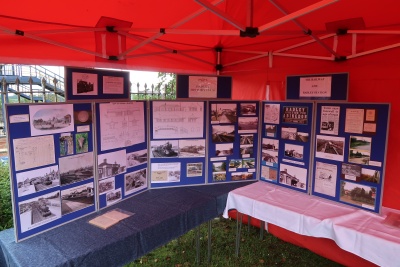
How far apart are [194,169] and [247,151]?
0.66 meters

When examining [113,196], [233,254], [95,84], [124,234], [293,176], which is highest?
[95,84]

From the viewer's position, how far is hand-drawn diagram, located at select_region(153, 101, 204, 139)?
300 cm

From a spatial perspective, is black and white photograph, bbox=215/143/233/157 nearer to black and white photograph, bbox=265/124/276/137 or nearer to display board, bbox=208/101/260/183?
display board, bbox=208/101/260/183

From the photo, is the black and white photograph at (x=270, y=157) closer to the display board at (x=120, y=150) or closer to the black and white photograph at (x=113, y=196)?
the display board at (x=120, y=150)

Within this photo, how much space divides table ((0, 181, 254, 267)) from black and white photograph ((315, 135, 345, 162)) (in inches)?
41.6

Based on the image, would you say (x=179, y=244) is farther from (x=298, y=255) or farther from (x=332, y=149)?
(x=332, y=149)

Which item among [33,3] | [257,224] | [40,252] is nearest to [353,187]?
[257,224]

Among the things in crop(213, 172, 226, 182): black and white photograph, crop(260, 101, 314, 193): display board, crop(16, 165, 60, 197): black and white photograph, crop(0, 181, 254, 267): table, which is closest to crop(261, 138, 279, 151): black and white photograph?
crop(260, 101, 314, 193): display board

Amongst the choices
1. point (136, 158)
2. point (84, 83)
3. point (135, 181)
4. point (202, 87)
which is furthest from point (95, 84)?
point (202, 87)

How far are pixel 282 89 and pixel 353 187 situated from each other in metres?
1.48

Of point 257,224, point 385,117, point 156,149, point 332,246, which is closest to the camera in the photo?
point 385,117

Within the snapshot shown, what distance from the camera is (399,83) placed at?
8.68ft

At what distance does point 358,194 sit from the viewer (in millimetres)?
2596

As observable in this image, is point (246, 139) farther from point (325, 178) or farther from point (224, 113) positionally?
point (325, 178)
